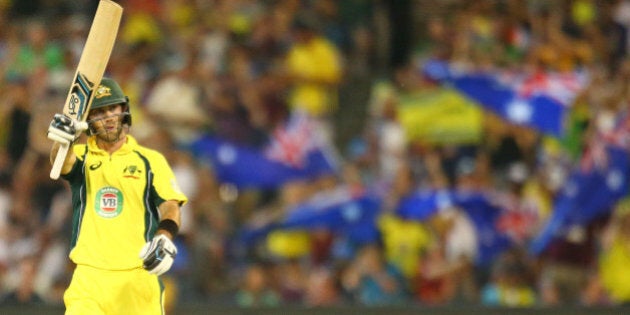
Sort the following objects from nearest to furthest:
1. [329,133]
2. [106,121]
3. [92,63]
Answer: [92,63] → [106,121] → [329,133]

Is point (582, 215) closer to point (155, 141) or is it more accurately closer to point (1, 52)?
point (155, 141)

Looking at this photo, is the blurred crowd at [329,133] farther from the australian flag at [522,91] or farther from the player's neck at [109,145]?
the player's neck at [109,145]

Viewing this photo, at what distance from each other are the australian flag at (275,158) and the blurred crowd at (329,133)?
0.09 m

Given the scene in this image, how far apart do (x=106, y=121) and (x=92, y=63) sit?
1.08ft

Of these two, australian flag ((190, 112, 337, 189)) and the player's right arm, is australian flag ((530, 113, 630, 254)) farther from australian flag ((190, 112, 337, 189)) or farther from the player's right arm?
the player's right arm

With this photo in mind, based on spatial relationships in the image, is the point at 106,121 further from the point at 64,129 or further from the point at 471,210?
the point at 471,210

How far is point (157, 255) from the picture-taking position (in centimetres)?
672

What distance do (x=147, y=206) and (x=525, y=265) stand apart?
5145 mm

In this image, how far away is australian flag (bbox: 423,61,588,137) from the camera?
1236cm

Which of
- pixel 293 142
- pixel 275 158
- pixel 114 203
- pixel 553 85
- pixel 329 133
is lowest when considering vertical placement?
pixel 114 203

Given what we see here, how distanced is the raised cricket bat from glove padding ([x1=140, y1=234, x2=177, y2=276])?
67 centimetres

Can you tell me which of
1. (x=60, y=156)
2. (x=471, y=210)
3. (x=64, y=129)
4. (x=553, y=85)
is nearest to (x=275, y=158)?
(x=471, y=210)

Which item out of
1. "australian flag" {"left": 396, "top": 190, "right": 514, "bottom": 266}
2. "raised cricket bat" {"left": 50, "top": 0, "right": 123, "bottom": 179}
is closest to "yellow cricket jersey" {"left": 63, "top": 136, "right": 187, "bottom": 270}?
"raised cricket bat" {"left": 50, "top": 0, "right": 123, "bottom": 179}

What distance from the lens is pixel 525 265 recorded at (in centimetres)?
1161
